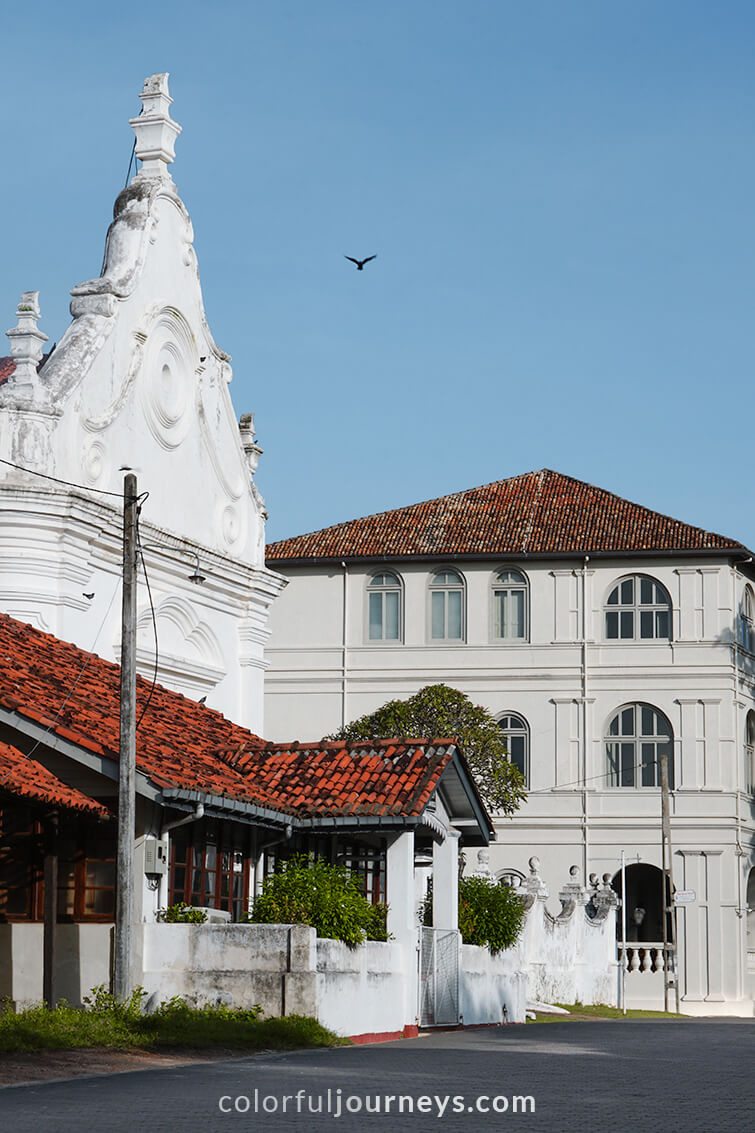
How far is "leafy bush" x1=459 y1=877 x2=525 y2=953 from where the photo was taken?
28.0 m

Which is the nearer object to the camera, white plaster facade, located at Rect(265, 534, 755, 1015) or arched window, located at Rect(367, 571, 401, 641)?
white plaster facade, located at Rect(265, 534, 755, 1015)

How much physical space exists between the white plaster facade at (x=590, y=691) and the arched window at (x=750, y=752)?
0.13 meters

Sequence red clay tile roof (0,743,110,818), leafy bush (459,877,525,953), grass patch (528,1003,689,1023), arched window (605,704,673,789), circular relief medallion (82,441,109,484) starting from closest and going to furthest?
1. red clay tile roof (0,743,110,818)
2. leafy bush (459,877,525,953)
3. circular relief medallion (82,441,109,484)
4. grass patch (528,1003,689,1023)
5. arched window (605,704,673,789)

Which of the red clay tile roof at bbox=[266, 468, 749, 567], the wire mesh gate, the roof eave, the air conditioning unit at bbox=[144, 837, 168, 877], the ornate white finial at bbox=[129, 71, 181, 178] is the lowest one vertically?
the wire mesh gate

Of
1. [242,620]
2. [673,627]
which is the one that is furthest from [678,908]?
[242,620]

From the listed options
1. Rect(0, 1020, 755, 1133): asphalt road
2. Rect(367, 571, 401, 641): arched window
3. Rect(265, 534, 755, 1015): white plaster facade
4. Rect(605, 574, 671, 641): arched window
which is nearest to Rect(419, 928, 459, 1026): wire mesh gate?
Rect(0, 1020, 755, 1133): asphalt road

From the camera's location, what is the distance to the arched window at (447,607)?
5728cm

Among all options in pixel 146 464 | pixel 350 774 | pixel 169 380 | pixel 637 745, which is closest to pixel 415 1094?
pixel 350 774

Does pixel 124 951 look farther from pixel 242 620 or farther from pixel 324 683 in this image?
pixel 324 683

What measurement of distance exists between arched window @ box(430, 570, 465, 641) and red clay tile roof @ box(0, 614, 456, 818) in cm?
3032

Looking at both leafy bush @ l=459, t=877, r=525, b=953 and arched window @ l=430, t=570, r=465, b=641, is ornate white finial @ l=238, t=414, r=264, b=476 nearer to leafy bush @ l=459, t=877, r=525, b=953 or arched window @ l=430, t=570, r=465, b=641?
leafy bush @ l=459, t=877, r=525, b=953

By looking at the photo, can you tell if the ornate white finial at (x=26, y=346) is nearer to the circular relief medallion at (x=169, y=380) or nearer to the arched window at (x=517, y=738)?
the circular relief medallion at (x=169, y=380)

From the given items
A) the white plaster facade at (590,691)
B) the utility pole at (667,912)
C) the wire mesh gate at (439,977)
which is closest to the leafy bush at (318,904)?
the wire mesh gate at (439,977)

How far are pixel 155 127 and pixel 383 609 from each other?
2428 cm
